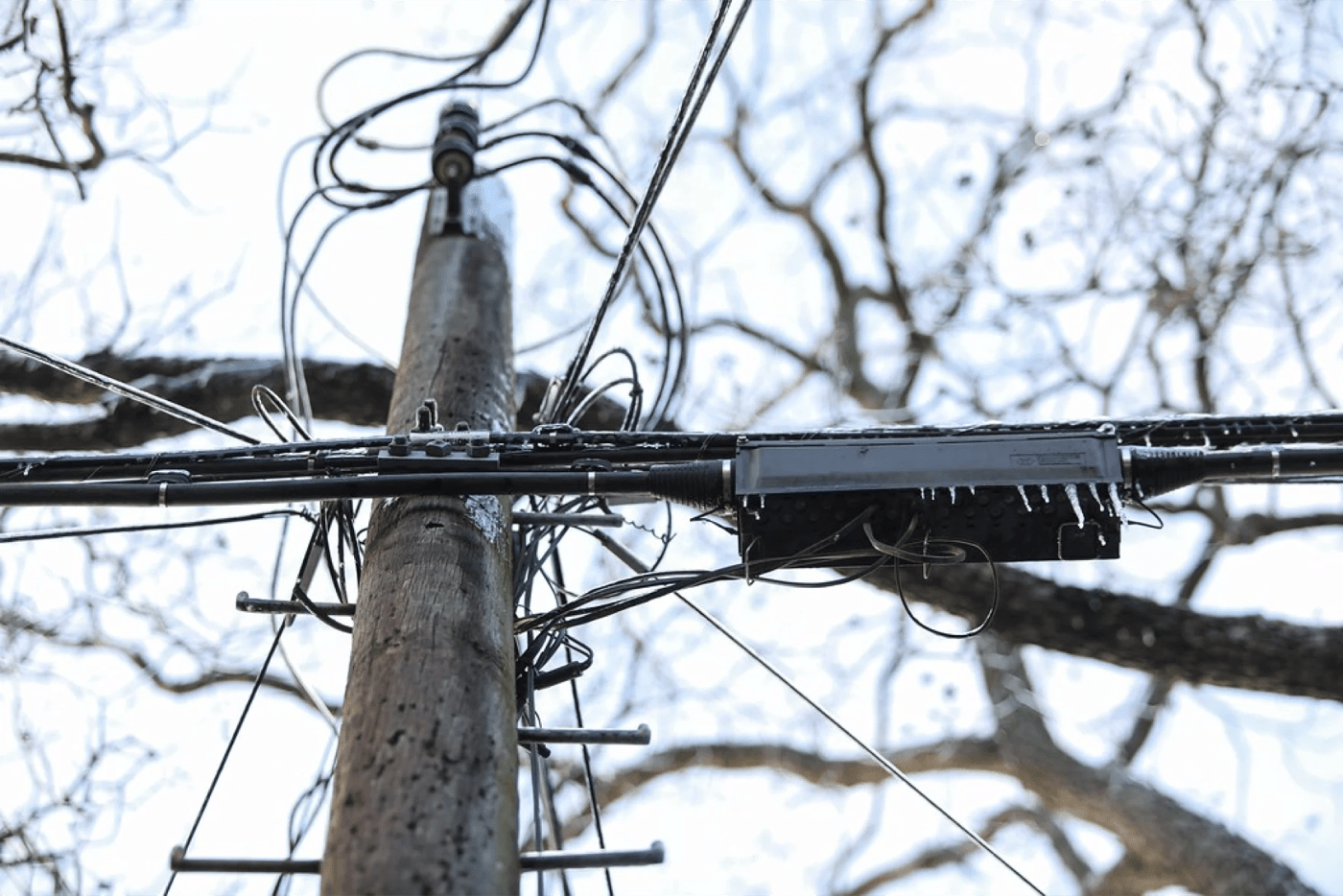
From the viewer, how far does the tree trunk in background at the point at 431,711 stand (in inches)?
65.1

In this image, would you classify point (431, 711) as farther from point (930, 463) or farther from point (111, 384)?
point (111, 384)

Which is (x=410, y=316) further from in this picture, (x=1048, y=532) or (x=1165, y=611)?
(x=1165, y=611)

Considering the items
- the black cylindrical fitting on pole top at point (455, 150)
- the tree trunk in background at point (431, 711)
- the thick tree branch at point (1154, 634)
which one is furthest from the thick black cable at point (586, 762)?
the thick tree branch at point (1154, 634)

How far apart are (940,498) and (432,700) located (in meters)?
0.97

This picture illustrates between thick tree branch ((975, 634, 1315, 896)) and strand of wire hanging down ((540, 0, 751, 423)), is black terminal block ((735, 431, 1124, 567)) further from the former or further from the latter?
thick tree branch ((975, 634, 1315, 896))

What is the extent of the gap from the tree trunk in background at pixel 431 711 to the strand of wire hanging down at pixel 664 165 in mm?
372

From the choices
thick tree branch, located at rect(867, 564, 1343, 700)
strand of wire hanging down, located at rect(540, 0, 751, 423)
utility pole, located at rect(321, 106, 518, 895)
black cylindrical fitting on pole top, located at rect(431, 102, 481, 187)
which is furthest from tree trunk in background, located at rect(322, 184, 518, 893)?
thick tree branch, located at rect(867, 564, 1343, 700)

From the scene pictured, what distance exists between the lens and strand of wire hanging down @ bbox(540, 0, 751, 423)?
2.32m

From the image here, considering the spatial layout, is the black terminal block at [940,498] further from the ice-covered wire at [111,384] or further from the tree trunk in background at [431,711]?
the ice-covered wire at [111,384]

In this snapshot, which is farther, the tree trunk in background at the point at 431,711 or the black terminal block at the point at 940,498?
the black terminal block at the point at 940,498

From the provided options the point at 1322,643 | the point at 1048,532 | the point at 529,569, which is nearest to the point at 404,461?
the point at 529,569

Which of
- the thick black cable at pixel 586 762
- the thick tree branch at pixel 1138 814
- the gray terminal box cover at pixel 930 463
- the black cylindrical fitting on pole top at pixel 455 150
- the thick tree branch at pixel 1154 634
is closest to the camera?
the gray terminal box cover at pixel 930 463

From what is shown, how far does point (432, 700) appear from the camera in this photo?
185cm

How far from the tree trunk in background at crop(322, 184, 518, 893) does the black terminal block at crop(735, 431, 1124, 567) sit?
0.53 metres
